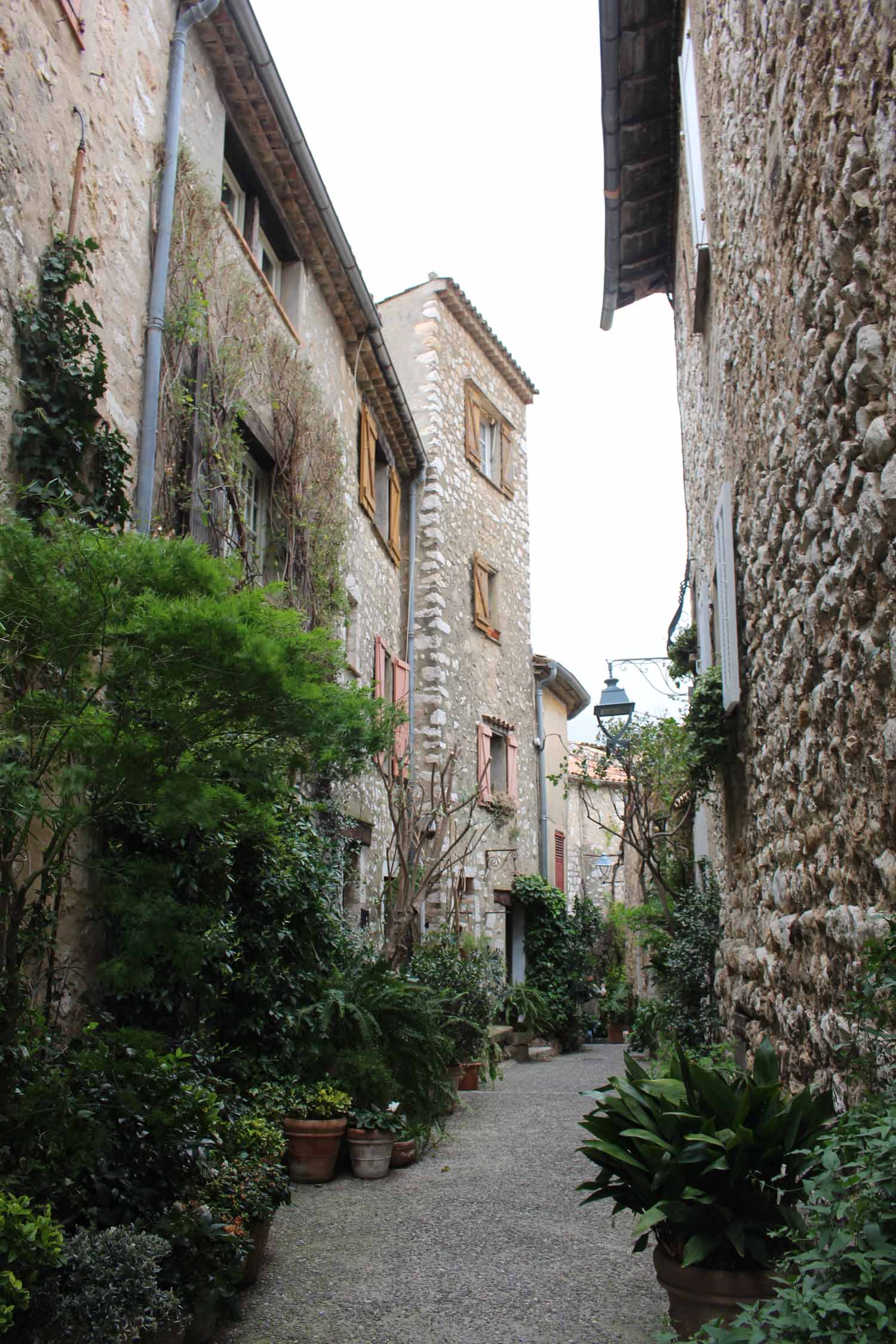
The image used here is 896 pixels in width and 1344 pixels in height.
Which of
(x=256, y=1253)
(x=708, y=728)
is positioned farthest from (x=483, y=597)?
(x=256, y=1253)

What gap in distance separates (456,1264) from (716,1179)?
1630mm

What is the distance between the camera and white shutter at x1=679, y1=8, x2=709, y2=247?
611 cm

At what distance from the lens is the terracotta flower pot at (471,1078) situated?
8867 mm

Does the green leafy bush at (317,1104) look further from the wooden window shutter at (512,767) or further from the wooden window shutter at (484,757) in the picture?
the wooden window shutter at (512,767)

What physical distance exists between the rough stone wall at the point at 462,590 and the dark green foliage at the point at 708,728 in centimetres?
643

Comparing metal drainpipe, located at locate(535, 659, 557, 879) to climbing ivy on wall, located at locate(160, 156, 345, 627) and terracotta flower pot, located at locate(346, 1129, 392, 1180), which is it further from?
terracotta flower pot, located at locate(346, 1129, 392, 1180)

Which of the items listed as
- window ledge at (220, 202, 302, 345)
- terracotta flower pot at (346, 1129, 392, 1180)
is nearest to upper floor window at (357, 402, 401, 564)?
window ledge at (220, 202, 302, 345)

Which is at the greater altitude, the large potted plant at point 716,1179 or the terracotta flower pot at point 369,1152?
the large potted plant at point 716,1179

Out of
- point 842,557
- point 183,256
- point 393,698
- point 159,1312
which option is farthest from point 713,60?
point 393,698

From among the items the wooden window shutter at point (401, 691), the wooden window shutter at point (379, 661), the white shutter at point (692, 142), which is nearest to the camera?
the white shutter at point (692, 142)

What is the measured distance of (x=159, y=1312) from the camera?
2.78 m

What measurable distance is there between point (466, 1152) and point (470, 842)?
232 inches

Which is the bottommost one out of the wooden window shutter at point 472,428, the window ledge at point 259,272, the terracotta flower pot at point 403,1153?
→ the terracotta flower pot at point 403,1153

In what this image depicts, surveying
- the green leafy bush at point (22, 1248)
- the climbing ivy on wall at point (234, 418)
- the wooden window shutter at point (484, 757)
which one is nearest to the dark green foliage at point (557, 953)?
the wooden window shutter at point (484, 757)
